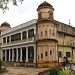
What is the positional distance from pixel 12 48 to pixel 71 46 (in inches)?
531

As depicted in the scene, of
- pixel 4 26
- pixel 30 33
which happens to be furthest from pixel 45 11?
pixel 4 26

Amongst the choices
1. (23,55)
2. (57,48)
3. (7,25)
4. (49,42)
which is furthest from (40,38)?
Answer: (7,25)

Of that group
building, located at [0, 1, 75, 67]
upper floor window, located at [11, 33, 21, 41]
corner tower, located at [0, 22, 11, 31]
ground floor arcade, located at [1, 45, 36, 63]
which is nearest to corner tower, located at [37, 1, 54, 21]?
building, located at [0, 1, 75, 67]

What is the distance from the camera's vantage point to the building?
33.9 meters

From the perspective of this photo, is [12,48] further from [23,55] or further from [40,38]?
[40,38]

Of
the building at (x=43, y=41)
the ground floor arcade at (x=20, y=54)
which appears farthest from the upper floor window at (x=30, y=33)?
the ground floor arcade at (x=20, y=54)

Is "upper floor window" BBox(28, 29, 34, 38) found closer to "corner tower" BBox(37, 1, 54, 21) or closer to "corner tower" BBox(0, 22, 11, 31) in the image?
"corner tower" BBox(37, 1, 54, 21)

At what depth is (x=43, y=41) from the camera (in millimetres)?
33750

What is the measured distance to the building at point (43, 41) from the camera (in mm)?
33938

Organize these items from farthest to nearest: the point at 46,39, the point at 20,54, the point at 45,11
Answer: the point at 20,54 < the point at 45,11 < the point at 46,39

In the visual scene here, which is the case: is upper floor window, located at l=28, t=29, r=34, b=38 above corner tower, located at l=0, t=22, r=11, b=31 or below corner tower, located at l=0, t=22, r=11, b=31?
below

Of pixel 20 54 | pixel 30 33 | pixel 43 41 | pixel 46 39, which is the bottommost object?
pixel 20 54

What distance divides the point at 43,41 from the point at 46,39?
0.65m

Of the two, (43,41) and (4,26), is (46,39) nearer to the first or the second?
(43,41)
